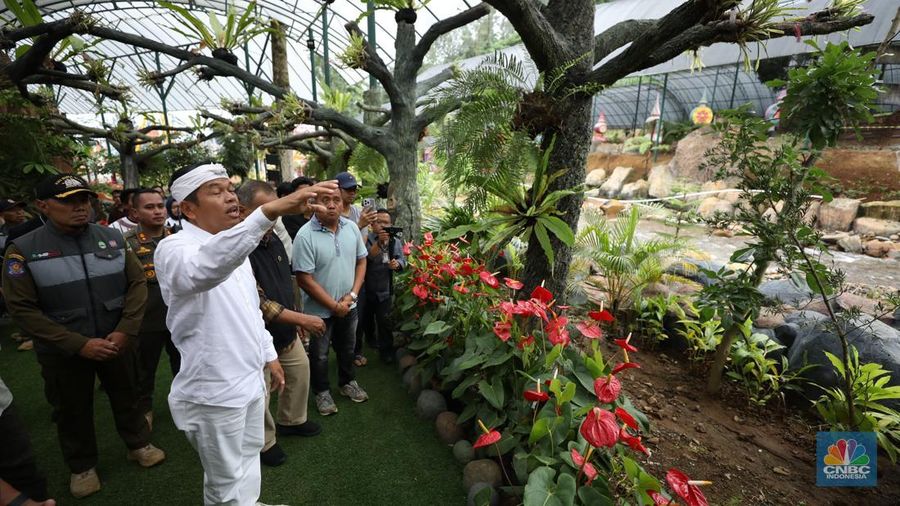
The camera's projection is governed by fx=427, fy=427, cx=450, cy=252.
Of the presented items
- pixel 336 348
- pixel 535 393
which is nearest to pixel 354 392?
pixel 336 348

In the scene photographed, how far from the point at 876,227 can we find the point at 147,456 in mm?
13450

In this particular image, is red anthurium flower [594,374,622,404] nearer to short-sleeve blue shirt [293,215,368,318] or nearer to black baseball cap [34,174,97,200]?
short-sleeve blue shirt [293,215,368,318]

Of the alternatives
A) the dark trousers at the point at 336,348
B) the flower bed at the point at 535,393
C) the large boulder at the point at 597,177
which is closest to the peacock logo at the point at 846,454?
the flower bed at the point at 535,393

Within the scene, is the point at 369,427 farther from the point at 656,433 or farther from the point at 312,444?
the point at 656,433

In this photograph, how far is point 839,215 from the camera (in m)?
10.2

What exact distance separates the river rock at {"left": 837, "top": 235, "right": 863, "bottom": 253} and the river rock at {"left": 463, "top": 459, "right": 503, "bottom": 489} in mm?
10383

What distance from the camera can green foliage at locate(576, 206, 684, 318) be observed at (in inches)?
175

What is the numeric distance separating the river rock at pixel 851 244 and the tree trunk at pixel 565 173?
9.32 metres

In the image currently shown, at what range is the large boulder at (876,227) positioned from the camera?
932 cm

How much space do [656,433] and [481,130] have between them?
243 centimetres

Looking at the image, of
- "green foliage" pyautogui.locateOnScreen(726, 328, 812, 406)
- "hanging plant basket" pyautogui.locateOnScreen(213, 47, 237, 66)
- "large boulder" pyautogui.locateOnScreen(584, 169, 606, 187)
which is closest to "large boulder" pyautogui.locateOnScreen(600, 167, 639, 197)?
"large boulder" pyautogui.locateOnScreen(584, 169, 606, 187)

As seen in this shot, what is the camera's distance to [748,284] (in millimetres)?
2963

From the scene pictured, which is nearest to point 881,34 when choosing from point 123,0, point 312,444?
point 312,444

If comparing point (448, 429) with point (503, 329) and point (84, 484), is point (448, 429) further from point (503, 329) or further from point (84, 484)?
point (84, 484)
